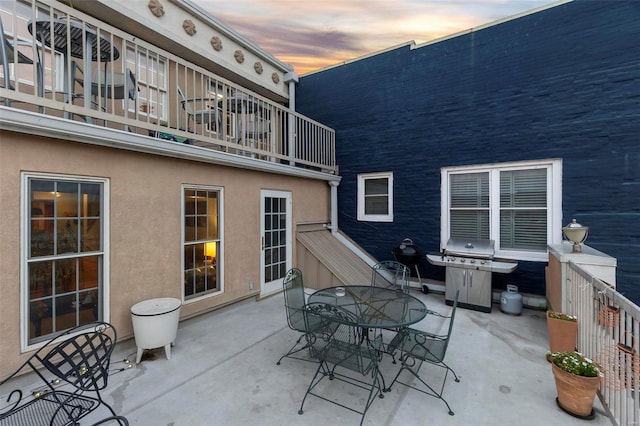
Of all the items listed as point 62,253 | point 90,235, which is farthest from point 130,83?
point 62,253

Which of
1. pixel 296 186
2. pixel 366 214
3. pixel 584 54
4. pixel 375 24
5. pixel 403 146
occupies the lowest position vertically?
pixel 366 214

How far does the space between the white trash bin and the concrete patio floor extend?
203 mm

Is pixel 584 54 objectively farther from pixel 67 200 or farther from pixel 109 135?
pixel 67 200

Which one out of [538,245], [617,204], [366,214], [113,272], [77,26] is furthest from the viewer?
[366,214]

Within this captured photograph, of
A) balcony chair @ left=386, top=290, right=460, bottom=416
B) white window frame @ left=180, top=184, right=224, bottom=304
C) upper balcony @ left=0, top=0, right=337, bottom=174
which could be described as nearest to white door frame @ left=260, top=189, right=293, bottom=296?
upper balcony @ left=0, top=0, right=337, bottom=174

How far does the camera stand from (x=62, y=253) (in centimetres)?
315

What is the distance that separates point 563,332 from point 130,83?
20.1 ft

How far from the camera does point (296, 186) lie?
6508 millimetres

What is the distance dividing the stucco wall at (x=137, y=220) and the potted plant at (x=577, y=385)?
4.39m

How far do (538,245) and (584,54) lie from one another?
11.0 ft

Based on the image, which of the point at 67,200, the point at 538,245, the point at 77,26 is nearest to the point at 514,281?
the point at 538,245

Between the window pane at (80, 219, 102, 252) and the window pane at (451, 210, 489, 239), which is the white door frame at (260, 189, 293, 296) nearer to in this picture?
the window pane at (80, 219, 102, 252)

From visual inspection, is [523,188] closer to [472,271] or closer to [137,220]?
[472,271]

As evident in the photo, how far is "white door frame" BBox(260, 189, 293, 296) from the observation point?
5605 millimetres
